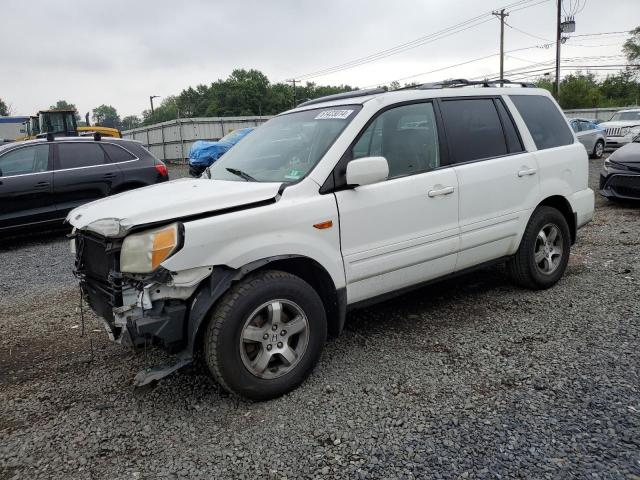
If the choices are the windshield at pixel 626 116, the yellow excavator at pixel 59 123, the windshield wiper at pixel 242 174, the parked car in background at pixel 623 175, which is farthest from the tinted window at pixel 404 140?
the windshield at pixel 626 116

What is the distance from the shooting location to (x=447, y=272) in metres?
3.95

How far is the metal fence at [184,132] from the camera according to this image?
84.1 feet

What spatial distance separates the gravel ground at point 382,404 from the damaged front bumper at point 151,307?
1.44 ft

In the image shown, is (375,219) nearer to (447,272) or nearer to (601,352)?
(447,272)

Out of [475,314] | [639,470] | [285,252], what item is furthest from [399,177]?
[639,470]

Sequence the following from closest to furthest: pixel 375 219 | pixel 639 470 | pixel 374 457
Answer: pixel 639 470 < pixel 374 457 < pixel 375 219

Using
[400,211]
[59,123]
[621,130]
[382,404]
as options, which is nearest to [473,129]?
[400,211]

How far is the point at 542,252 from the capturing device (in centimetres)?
467

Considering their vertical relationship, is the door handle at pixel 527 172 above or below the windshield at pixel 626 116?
below

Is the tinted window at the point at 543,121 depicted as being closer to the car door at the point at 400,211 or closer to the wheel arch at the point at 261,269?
the car door at the point at 400,211

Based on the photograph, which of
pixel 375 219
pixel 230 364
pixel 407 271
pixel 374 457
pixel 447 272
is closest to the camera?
pixel 374 457

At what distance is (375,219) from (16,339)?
3.24 m

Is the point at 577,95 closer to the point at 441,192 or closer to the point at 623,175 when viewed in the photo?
the point at 623,175

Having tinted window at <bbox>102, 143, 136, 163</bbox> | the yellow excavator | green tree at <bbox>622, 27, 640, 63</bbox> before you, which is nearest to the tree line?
green tree at <bbox>622, 27, 640, 63</bbox>
